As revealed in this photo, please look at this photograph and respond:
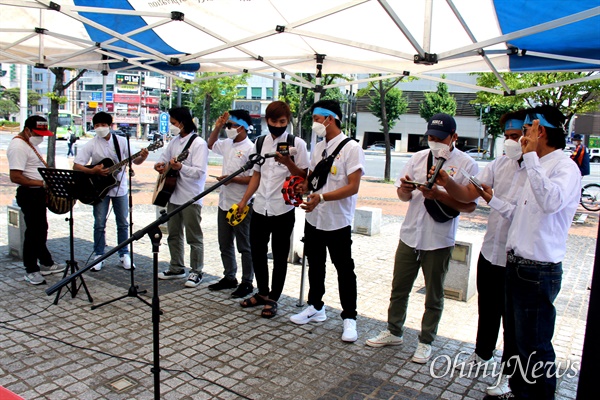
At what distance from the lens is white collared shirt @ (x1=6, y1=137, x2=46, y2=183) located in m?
5.46

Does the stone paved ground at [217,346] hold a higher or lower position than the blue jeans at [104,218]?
lower

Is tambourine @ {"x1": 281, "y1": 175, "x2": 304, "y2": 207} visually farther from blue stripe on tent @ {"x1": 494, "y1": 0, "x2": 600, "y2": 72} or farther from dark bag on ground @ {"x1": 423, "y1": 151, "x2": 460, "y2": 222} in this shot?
blue stripe on tent @ {"x1": 494, "y1": 0, "x2": 600, "y2": 72}

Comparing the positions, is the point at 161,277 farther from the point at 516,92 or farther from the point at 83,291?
the point at 516,92

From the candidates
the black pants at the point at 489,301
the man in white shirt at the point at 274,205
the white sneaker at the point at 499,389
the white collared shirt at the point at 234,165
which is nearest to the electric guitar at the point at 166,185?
the white collared shirt at the point at 234,165

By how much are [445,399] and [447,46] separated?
13.3ft

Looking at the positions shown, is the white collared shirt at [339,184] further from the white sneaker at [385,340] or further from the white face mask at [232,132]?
the white face mask at [232,132]

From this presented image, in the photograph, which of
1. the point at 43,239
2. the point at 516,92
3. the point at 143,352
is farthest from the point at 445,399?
the point at 43,239

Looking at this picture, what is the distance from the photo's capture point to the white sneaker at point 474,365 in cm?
390

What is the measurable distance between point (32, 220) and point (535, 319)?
17.9ft

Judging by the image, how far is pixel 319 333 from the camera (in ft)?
15.0

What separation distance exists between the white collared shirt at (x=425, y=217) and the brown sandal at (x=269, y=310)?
163 cm

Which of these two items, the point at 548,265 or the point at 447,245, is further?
the point at 447,245

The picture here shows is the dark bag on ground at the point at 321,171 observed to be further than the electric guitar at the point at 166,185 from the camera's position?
No

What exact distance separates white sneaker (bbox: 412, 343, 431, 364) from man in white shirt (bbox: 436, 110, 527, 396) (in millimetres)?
346
